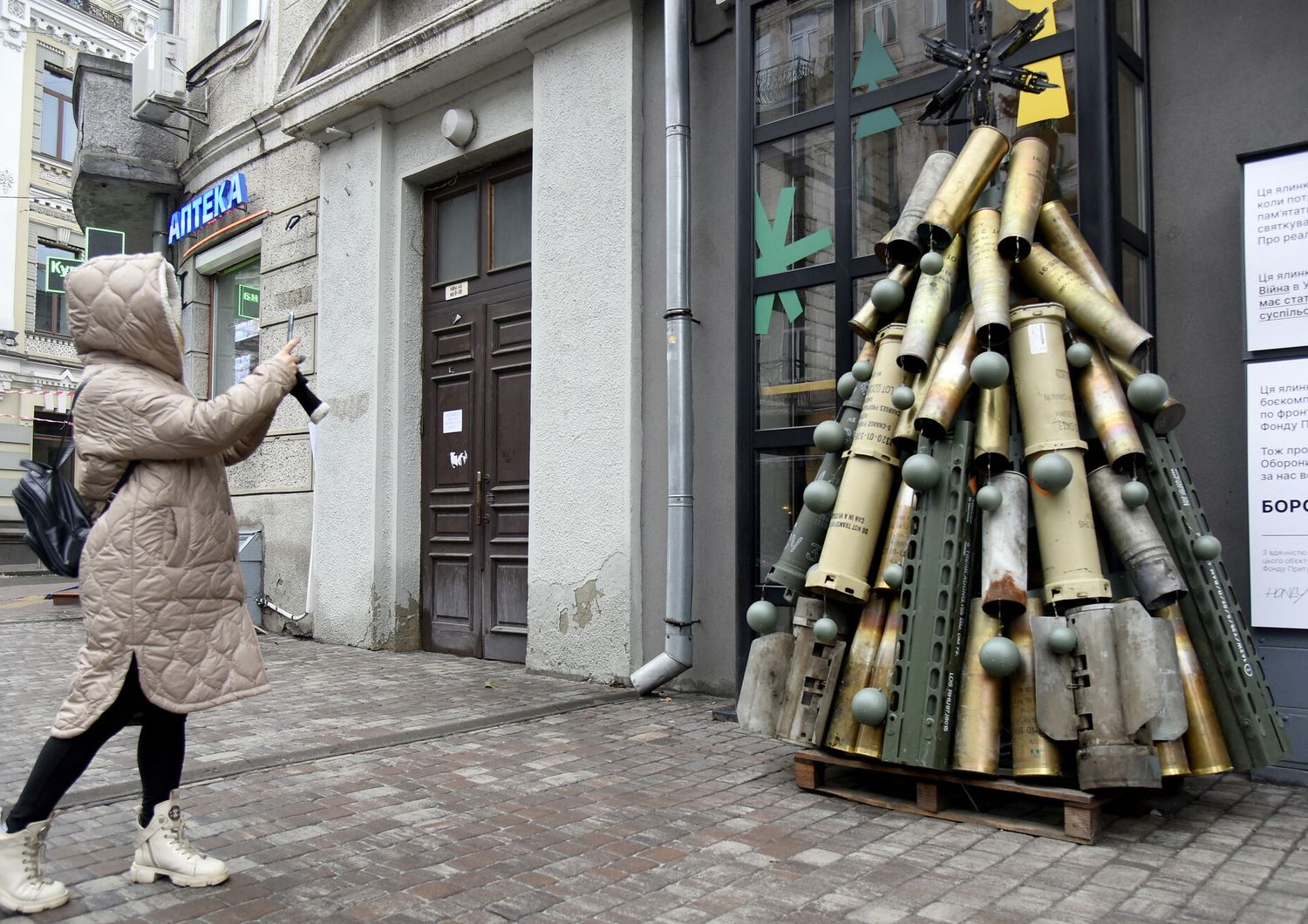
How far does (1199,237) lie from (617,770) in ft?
11.3

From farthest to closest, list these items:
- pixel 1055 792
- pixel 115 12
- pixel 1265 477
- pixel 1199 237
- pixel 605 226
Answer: pixel 115 12, pixel 605 226, pixel 1199 237, pixel 1265 477, pixel 1055 792

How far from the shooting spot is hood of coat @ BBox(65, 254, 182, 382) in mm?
2961

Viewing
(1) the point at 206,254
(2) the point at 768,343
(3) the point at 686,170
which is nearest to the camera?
(2) the point at 768,343

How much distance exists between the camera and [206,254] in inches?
432

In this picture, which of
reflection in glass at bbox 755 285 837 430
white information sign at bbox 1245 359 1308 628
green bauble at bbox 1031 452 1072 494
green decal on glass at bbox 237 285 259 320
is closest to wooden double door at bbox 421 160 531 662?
reflection in glass at bbox 755 285 837 430

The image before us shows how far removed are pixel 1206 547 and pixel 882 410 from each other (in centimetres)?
126

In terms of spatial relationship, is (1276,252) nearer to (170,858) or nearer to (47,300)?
(170,858)

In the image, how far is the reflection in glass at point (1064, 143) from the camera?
169 inches

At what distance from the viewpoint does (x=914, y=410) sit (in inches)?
153

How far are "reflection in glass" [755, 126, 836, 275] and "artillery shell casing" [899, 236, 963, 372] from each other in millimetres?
1117

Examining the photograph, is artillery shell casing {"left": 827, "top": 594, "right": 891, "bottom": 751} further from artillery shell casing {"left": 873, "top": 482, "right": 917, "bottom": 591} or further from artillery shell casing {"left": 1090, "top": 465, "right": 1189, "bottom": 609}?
artillery shell casing {"left": 1090, "top": 465, "right": 1189, "bottom": 609}

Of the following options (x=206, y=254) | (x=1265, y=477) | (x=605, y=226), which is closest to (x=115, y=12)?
(x=206, y=254)

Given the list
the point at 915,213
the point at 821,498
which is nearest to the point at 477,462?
the point at 821,498

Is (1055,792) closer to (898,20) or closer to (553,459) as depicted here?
(898,20)
